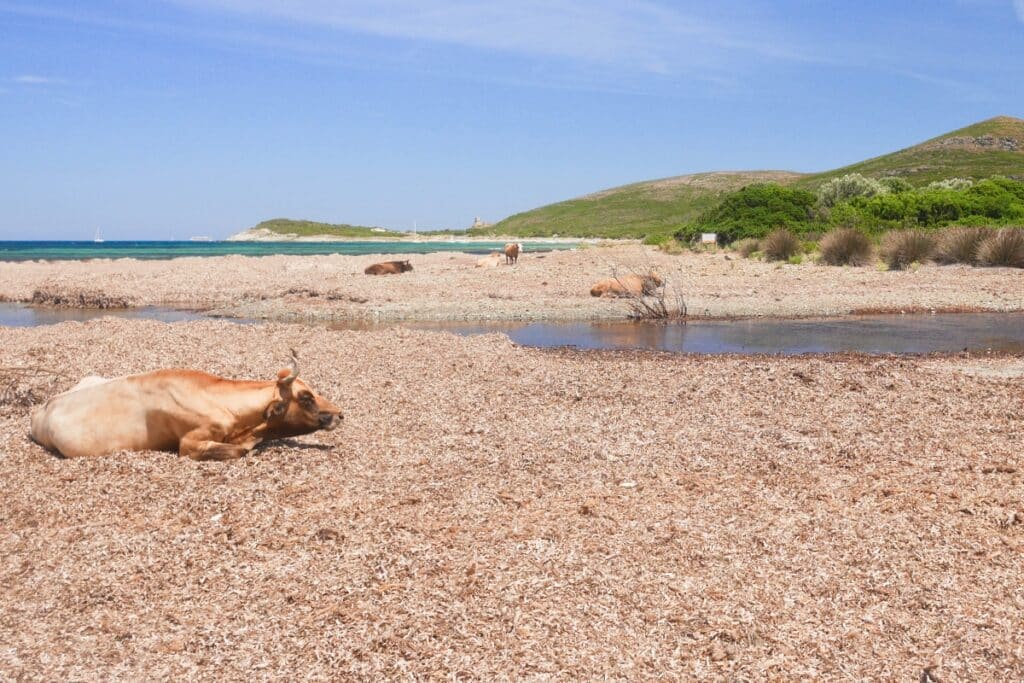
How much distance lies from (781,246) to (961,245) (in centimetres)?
679

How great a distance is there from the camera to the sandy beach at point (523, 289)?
23016mm

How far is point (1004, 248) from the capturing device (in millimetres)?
29859

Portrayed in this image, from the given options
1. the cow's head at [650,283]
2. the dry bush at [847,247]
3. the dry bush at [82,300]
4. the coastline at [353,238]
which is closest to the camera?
the cow's head at [650,283]

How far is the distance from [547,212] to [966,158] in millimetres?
91741

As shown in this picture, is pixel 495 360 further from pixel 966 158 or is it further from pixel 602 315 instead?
pixel 966 158

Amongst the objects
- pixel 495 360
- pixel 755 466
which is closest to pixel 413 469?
pixel 755 466

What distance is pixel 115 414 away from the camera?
328 inches

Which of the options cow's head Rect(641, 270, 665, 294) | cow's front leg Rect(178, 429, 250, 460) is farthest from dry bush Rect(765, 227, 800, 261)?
cow's front leg Rect(178, 429, 250, 460)

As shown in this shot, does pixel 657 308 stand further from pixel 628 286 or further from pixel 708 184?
pixel 708 184

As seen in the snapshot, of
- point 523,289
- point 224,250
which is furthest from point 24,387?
point 224,250

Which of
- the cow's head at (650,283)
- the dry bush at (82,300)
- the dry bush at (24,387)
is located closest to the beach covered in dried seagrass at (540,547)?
the dry bush at (24,387)

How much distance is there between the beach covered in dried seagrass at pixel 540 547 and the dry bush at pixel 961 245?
2317 centimetres

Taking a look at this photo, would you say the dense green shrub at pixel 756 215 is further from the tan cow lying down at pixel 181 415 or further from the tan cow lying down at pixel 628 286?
the tan cow lying down at pixel 181 415

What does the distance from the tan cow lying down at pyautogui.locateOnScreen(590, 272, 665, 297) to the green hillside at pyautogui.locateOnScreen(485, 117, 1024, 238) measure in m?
58.4
